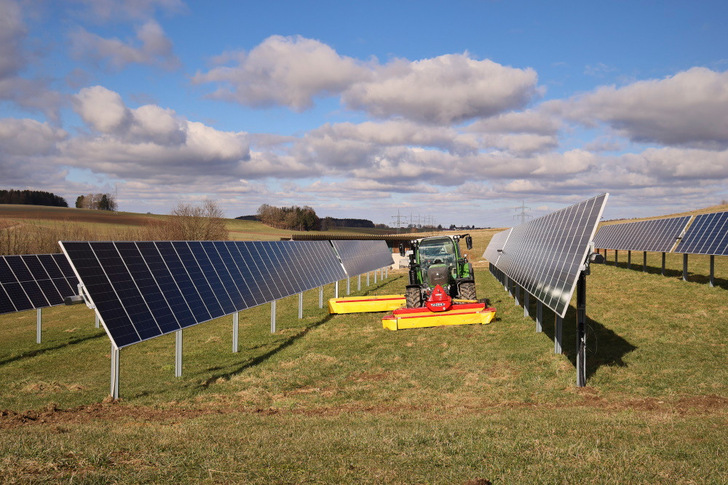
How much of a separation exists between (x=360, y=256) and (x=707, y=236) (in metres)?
24.9

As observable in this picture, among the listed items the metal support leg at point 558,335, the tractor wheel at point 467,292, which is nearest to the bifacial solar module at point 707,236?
the tractor wheel at point 467,292

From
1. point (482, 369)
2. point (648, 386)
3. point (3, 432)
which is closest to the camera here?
point (3, 432)

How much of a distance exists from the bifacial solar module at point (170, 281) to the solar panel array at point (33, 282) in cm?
936

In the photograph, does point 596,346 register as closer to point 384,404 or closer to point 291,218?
point 384,404

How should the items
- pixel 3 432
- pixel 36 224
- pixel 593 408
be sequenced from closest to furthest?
pixel 3 432, pixel 593 408, pixel 36 224

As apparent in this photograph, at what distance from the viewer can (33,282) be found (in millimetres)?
24812

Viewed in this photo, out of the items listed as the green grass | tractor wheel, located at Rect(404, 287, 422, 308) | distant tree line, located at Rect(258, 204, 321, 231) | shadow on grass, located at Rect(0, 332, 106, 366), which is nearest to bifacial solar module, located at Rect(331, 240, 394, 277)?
tractor wheel, located at Rect(404, 287, 422, 308)

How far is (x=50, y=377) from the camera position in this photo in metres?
16.4

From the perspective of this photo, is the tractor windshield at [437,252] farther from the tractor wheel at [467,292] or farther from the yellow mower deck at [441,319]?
the yellow mower deck at [441,319]

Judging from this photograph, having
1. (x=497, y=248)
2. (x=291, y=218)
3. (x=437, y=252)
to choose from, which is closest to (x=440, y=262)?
(x=437, y=252)

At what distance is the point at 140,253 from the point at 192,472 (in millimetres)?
11177

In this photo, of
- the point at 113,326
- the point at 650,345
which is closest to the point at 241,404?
the point at 113,326

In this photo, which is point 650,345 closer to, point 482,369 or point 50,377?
point 482,369

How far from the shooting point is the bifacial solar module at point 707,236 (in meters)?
28.7
